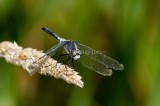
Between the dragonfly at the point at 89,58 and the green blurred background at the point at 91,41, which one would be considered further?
the green blurred background at the point at 91,41

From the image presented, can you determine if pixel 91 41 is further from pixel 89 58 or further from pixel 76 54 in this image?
pixel 76 54

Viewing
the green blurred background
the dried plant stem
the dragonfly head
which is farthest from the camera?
the green blurred background

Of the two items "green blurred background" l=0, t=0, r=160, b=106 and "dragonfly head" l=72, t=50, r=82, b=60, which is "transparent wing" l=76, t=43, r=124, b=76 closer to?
"dragonfly head" l=72, t=50, r=82, b=60

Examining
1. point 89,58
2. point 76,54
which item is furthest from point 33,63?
point 89,58

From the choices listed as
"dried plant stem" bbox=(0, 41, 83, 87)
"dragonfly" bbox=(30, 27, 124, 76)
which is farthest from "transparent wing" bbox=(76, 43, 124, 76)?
"dried plant stem" bbox=(0, 41, 83, 87)

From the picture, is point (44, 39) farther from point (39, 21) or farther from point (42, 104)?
point (42, 104)

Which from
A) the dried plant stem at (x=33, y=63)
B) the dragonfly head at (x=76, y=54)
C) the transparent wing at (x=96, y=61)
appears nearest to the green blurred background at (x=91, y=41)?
the transparent wing at (x=96, y=61)

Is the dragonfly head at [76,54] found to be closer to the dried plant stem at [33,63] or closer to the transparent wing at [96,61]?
the transparent wing at [96,61]

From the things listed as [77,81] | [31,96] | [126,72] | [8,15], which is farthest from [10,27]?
[77,81]
